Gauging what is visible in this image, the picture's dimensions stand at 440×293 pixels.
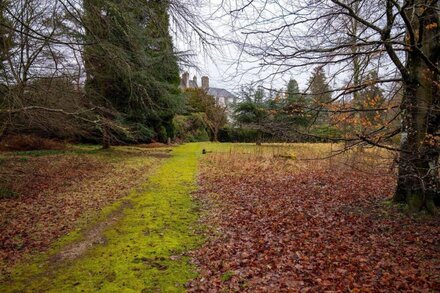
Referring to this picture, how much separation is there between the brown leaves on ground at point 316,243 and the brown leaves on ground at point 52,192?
289 centimetres

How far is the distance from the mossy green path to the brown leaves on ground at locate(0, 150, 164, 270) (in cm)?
52

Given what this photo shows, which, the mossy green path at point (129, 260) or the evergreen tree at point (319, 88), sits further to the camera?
the evergreen tree at point (319, 88)

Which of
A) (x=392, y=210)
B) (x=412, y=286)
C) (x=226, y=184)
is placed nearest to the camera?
(x=412, y=286)

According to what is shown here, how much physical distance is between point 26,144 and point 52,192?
10205mm

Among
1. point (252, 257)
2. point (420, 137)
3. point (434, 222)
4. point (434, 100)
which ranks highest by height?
point (434, 100)

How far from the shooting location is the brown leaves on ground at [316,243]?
3.85 meters

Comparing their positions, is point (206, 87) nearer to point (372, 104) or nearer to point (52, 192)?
point (52, 192)

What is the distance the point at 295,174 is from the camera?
1120 cm

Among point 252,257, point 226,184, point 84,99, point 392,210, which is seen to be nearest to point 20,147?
point 84,99

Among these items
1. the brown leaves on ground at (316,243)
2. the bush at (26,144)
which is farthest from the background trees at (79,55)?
the brown leaves on ground at (316,243)

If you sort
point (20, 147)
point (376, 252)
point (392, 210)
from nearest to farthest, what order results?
1. point (376, 252)
2. point (392, 210)
3. point (20, 147)

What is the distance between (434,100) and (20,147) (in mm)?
18366

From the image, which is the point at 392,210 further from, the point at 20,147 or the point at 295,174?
the point at 20,147

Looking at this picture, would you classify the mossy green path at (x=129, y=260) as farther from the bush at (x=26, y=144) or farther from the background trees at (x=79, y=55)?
the bush at (x=26, y=144)
